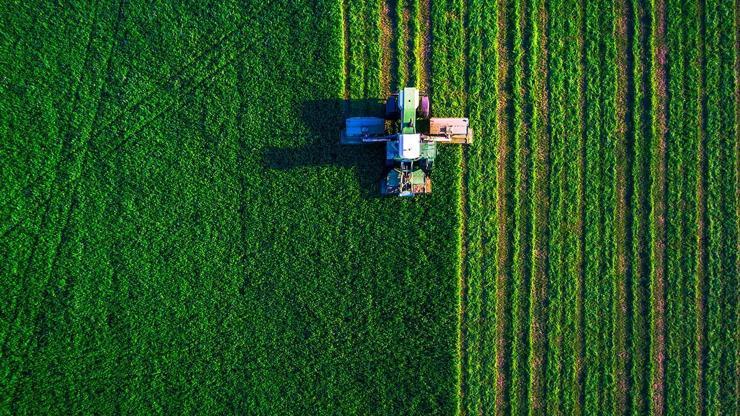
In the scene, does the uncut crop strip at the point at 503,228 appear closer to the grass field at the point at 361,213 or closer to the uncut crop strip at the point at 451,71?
the grass field at the point at 361,213

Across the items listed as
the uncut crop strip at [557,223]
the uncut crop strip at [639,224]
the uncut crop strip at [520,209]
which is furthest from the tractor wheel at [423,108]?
the uncut crop strip at [639,224]

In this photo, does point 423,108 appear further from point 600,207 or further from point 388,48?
point 600,207

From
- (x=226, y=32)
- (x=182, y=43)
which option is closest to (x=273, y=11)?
(x=226, y=32)

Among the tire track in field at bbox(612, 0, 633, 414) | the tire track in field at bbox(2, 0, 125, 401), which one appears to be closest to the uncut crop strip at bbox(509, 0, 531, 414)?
the tire track in field at bbox(612, 0, 633, 414)

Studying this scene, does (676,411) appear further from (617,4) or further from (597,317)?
(617,4)

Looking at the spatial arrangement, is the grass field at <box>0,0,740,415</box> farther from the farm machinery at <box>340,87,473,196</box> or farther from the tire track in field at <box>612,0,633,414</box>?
the farm machinery at <box>340,87,473,196</box>
